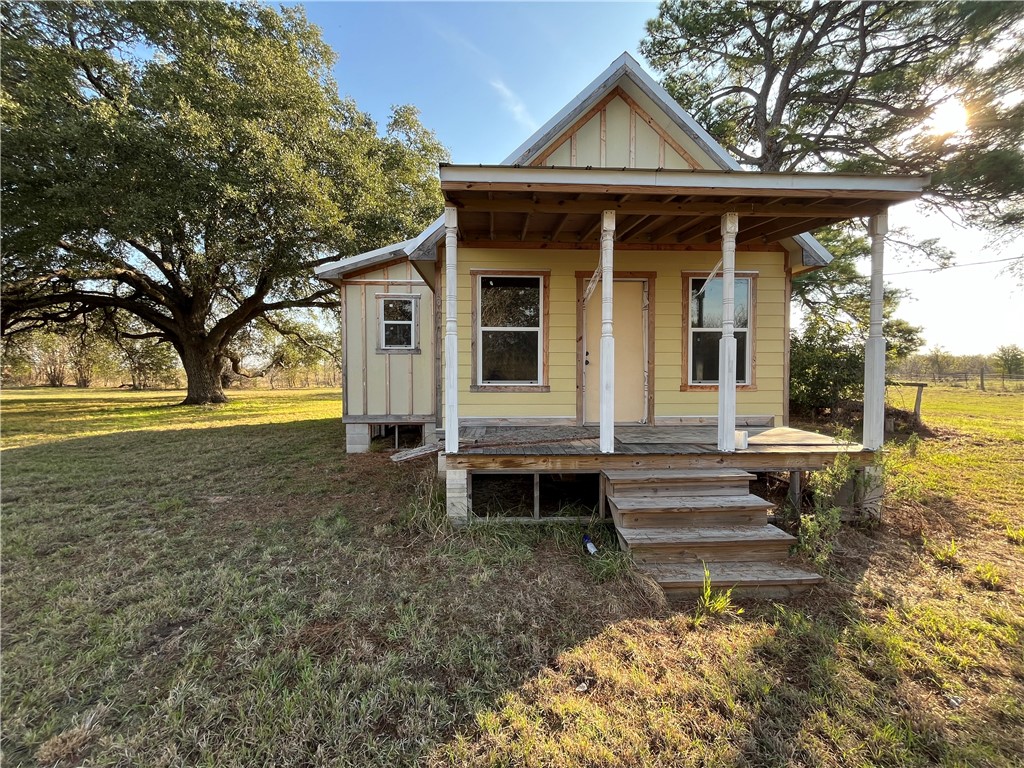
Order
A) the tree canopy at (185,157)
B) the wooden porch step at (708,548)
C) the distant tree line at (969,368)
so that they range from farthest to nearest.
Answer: the distant tree line at (969,368) < the tree canopy at (185,157) < the wooden porch step at (708,548)

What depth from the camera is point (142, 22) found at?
1104 centimetres

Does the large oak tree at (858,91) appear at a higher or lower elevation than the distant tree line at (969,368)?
higher

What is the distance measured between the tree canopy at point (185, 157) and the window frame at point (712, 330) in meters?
9.21

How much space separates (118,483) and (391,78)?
13637mm

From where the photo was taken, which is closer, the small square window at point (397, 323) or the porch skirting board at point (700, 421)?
the porch skirting board at point (700, 421)

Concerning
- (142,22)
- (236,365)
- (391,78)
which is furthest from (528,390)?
(236,365)

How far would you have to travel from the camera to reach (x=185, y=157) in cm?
978

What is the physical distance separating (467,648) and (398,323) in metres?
6.48

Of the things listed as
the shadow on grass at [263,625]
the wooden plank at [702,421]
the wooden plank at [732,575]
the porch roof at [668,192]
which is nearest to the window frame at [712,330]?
the wooden plank at [702,421]

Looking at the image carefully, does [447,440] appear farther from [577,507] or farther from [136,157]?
[136,157]

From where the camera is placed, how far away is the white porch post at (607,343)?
4012mm

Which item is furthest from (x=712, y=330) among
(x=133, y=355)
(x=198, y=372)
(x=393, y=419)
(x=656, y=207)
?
(x=133, y=355)

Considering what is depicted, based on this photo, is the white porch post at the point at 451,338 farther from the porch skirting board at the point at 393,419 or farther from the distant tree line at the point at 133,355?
the distant tree line at the point at 133,355

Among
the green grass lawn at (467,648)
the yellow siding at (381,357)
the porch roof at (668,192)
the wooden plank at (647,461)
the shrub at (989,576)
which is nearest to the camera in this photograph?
the green grass lawn at (467,648)
